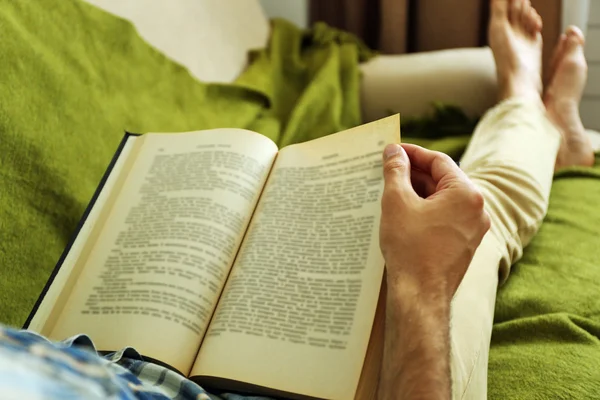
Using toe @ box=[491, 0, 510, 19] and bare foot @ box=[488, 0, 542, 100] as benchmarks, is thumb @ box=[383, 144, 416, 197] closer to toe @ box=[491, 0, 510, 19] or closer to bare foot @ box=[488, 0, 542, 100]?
bare foot @ box=[488, 0, 542, 100]

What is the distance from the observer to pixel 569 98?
1.11m

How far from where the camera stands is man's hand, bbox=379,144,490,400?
492mm

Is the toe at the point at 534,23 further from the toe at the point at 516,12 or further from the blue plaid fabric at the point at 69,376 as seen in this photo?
the blue plaid fabric at the point at 69,376

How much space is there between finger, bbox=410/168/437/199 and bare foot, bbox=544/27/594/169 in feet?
1.66

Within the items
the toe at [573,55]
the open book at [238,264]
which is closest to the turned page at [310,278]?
the open book at [238,264]

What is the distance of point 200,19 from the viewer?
3.88 feet

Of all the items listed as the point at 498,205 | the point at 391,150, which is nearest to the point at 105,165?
the point at 391,150

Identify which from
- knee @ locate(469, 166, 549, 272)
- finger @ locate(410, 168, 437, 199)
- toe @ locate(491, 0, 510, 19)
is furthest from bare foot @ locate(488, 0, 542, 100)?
finger @ locate(410, 168, 437, 199)

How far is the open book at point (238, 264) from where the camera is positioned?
55 centimetres

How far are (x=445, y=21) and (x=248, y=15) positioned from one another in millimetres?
487

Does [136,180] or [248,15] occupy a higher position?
[248,15]

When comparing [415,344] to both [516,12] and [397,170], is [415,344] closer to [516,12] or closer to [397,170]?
[397,170]

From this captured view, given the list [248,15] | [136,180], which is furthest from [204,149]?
[248,15]

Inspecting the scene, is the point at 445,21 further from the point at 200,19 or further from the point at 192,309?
the point at 192,309
